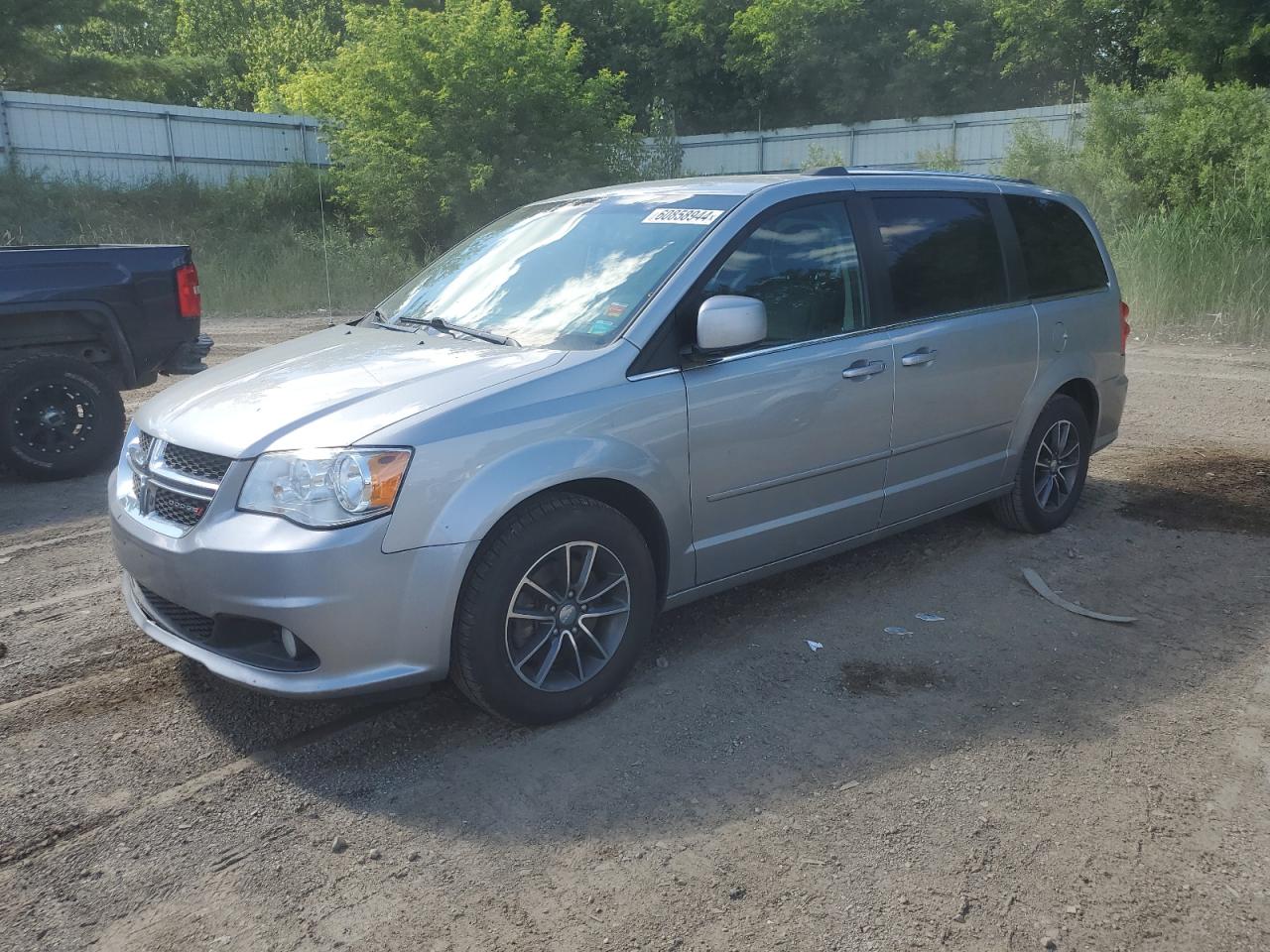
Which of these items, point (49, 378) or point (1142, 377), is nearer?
point (49, 378)

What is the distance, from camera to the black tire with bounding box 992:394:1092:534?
582 centimetres

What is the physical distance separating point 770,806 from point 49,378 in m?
5.92

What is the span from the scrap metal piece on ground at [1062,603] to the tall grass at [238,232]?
15087 mm

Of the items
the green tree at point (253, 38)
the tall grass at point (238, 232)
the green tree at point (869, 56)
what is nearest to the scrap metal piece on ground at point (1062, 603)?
the tall grass at point (238, 232)

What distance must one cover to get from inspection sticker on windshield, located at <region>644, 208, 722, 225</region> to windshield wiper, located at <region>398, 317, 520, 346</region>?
824 millimetres

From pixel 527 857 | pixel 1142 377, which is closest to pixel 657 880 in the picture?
pixel 527 857

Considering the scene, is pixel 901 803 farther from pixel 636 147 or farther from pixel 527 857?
pixel 636 147

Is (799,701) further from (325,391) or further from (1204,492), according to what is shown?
(1204,492)

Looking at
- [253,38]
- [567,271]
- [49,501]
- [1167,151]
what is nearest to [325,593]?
[567,271]

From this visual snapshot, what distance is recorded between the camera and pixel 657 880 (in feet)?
9.89

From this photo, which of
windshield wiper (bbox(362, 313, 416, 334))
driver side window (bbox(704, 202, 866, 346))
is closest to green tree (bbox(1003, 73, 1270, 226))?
driver side window (bbox(704, 202, 866, 346))

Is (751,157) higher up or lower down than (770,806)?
higher up

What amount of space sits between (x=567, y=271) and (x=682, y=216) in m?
0.53

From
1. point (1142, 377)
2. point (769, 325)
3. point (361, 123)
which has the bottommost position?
point (1142, 377)
